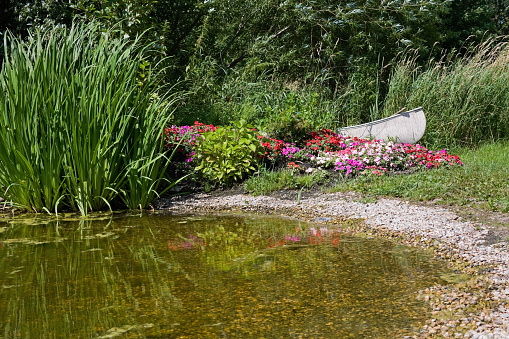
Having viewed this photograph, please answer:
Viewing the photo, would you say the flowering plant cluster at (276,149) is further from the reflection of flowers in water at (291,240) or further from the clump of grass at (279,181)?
the reflection of flowers in water at (291,240)

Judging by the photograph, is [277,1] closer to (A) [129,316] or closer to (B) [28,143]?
(B) [28,143]

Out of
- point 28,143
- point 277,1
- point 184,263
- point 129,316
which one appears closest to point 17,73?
point 28,143

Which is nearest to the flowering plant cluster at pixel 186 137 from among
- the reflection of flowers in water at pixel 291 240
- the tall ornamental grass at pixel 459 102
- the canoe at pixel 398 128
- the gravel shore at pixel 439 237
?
the gravel shore at pixel 439 237

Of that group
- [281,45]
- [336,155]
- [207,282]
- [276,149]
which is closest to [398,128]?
[336,155]

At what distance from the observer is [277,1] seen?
1070 centimetres

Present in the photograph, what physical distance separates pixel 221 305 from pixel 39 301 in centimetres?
109

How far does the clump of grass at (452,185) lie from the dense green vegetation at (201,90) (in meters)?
0.04

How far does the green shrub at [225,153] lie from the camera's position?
20.5 feet

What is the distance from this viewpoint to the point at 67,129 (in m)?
5.02

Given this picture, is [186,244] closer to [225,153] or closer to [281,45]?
[225,153]

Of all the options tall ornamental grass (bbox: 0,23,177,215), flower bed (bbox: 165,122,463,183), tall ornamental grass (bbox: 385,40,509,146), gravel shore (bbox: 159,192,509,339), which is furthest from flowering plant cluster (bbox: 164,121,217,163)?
tall ornamental grass (bbox: 385,40,509,146)

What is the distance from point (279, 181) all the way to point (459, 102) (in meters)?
4.45

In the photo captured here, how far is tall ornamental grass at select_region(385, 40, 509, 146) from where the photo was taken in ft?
28.1

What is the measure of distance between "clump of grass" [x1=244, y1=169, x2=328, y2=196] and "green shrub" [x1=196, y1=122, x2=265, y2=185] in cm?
19
